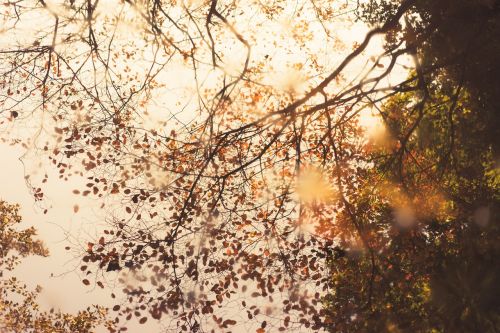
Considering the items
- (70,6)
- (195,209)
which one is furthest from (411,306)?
(70,6)

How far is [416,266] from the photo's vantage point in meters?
9.86

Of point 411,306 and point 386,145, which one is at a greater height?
point 386,145

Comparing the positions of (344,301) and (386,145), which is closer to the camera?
(344,301)

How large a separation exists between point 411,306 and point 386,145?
5010 millimetres

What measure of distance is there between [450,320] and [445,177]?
433 centimetres

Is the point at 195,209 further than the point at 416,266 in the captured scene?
No

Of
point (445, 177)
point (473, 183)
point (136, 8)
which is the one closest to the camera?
point (136, 8)

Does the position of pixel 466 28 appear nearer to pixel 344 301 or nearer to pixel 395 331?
pixel 395 331

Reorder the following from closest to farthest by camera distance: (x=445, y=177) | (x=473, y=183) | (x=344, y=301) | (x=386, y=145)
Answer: (x=445, y=177) → (x=473, y=183) → (x=344, y=301) → (x=386, y=145)

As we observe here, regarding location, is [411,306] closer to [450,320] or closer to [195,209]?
[450,320]

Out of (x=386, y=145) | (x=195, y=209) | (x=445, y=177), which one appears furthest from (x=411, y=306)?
(x=195, y=209)

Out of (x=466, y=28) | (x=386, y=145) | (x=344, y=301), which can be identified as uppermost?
(x=386, y=145)

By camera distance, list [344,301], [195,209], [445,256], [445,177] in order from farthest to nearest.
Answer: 1. [344,301]
2. [445,177]
3. [445,256]
4. [195,209]

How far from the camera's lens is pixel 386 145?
13086 mm
